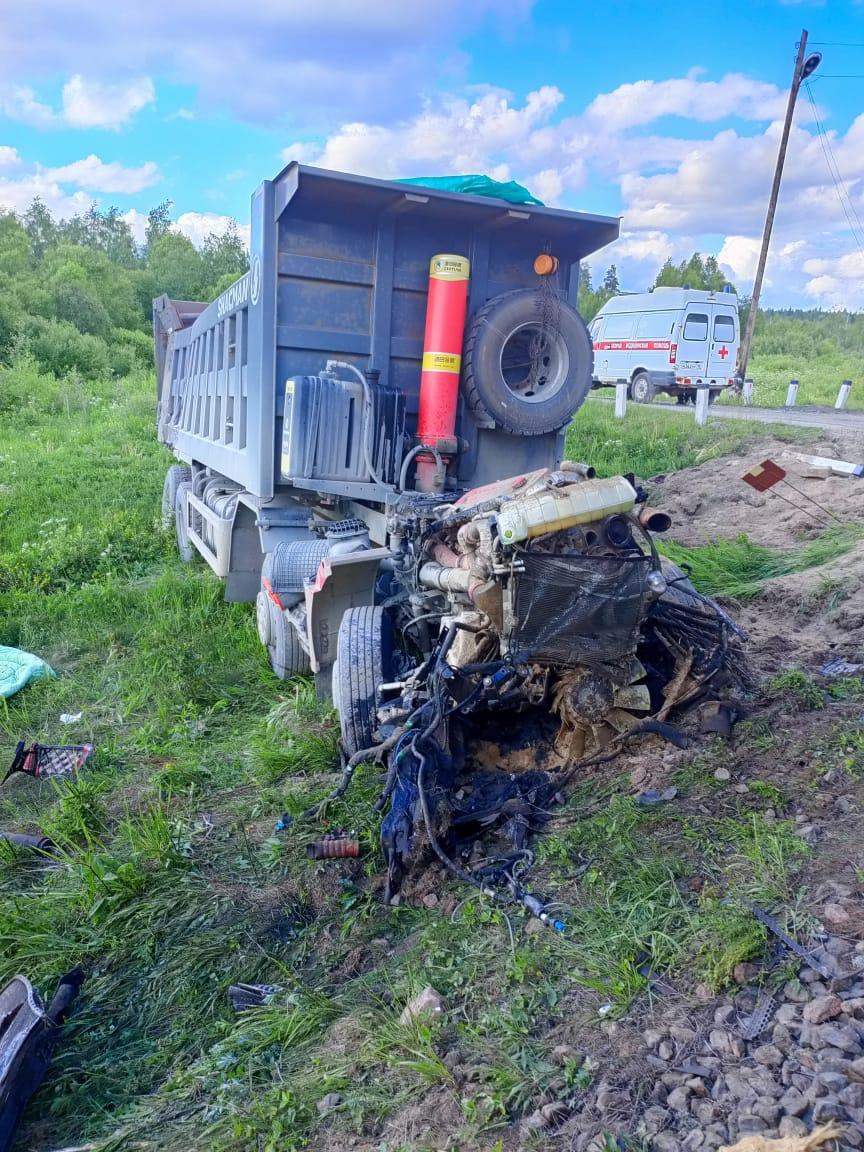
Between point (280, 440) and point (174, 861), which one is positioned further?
point (280, 440)

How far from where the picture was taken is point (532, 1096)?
195 cm

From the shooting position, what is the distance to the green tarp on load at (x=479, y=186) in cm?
491

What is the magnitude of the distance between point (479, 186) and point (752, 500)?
15.7ft

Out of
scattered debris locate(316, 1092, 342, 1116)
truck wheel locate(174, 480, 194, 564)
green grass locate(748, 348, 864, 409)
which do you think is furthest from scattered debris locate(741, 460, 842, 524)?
green grass locate(748, 348, 864, 409)

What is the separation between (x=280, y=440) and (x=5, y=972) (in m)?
3.23

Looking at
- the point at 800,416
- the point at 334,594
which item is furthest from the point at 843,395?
the point at 334,594

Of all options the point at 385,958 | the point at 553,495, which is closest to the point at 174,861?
the point at 385,958

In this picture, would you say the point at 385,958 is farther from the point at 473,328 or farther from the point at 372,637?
the point at 473,328

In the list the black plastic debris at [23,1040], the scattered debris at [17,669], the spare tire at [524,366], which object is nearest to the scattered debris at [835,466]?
the spare tire at [524,366]

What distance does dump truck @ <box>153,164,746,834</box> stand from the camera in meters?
3.11

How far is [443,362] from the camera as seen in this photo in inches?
195

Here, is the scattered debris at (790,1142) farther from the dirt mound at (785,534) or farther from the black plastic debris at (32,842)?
the black plastic debris at (32,842)

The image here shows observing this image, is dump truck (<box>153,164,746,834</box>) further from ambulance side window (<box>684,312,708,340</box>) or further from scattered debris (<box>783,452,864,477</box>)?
ambulance side window (<box>684,312,708,340</box>)

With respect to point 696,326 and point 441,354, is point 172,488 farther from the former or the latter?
point 696,326
